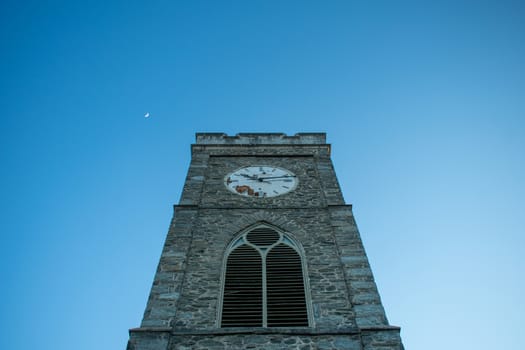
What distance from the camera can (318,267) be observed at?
11984 mm

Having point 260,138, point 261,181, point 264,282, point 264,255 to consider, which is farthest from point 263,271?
point 260,138

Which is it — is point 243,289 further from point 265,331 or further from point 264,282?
point 265,331

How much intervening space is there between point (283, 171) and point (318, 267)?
6.02 m

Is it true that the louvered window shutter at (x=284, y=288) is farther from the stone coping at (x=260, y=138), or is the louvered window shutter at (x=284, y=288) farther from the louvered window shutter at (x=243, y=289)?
the stone coping at (x=260, y=138)

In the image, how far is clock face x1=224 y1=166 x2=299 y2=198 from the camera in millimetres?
15859

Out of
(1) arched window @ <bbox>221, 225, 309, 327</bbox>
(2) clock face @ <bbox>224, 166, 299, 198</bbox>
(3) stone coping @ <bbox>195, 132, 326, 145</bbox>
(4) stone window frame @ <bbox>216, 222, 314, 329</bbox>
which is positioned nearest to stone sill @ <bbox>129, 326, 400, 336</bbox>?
(4) stone window frame @ <bbox>216, 222, 314, 329</bbox>

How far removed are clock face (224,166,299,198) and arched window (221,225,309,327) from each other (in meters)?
2.27

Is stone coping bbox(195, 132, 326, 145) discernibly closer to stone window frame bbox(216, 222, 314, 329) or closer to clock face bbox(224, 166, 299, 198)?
clock face bbox(224, 166, 299, 198)

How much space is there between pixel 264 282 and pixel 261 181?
5.66 metres

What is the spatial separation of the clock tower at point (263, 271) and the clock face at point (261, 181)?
0.12 feet

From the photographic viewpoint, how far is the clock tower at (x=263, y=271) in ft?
31.8

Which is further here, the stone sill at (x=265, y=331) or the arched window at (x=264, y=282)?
the arched window at (x=264, y=282)

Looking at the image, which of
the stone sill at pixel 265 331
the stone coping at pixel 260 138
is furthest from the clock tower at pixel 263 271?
the stone coping at pixel 260 138

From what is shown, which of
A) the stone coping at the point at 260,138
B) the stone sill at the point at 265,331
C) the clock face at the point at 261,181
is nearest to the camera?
the stone sill at the point at 265,331
